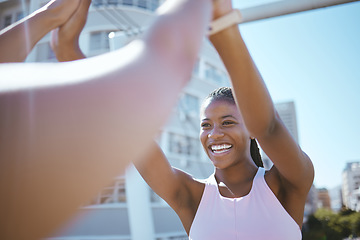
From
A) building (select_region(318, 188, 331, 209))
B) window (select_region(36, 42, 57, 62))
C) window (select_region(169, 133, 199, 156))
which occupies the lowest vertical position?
building (select_region(318, 188, 331, 209))

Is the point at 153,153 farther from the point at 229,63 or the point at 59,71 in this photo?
the point at 59,71

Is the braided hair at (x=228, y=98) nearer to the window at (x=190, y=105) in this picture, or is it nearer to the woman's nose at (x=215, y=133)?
the woman's nose at (x=215, y=133)

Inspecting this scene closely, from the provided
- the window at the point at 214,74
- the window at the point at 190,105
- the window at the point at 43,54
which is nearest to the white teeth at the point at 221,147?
the window at the point at 43,54

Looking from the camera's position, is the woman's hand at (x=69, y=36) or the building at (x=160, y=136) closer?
the woman's hand at (x=69, y=36)

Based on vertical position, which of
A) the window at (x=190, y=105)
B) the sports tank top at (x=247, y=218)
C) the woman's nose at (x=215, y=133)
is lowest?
the window at (x=190, y=105)

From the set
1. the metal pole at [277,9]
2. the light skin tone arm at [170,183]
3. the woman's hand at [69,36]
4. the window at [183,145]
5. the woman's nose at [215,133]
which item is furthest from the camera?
the window at [183,145]

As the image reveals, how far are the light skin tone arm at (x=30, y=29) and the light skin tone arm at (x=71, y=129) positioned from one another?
0.50 m

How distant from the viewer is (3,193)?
0.38 meters

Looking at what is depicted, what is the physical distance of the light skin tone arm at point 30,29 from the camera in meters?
0.86

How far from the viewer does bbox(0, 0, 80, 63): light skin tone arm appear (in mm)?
860

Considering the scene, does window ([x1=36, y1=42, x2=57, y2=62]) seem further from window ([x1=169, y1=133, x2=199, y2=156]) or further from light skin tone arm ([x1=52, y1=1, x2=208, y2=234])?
light skin tone arm ([x1=52, y1=1, x2=208, y2=234])

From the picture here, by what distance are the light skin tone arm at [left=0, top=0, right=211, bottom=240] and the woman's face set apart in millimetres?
1202

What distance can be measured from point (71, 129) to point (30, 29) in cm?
71

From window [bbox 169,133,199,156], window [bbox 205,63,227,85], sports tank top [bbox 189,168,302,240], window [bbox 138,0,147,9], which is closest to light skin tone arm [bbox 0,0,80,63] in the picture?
sports tank top [bbox 189,168,302,240]
